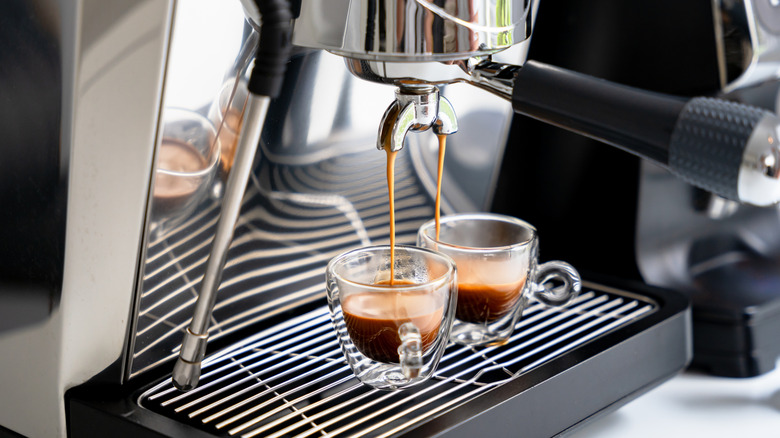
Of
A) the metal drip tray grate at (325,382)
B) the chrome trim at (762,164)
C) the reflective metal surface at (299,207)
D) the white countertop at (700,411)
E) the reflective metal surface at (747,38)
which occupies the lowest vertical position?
the white countertop at (700,411)

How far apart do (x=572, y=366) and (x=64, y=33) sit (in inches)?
13.0

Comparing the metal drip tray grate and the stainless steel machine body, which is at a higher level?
the stainless steel machine body

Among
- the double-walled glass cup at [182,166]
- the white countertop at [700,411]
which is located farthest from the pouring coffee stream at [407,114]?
the white countertop at [700,411]

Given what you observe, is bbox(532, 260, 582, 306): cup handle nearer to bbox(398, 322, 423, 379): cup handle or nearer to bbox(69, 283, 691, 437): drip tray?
bbox(69, 283, 691, 437): drip tray

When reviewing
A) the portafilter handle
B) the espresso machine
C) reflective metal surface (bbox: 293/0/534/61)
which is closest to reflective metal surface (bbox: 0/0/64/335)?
the espresso machine

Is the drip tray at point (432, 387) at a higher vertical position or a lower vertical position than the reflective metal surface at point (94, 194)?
lower

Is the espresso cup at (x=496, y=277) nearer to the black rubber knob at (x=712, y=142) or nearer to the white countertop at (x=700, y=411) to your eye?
the white countertop at (x=700, y=411)

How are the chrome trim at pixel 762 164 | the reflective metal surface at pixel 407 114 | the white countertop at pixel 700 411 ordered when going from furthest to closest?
the white countertop at pixel 700 411 → the reflective metal surface at pixel 407 114 → the chrome trim at pixel 762 164

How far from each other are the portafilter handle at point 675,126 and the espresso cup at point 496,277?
14cm

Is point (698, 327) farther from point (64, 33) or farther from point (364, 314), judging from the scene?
point (64, 33)

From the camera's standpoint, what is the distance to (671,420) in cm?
61

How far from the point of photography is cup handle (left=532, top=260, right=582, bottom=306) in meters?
0.60

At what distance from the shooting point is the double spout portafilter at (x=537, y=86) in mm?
374

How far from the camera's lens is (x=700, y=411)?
623 mm
